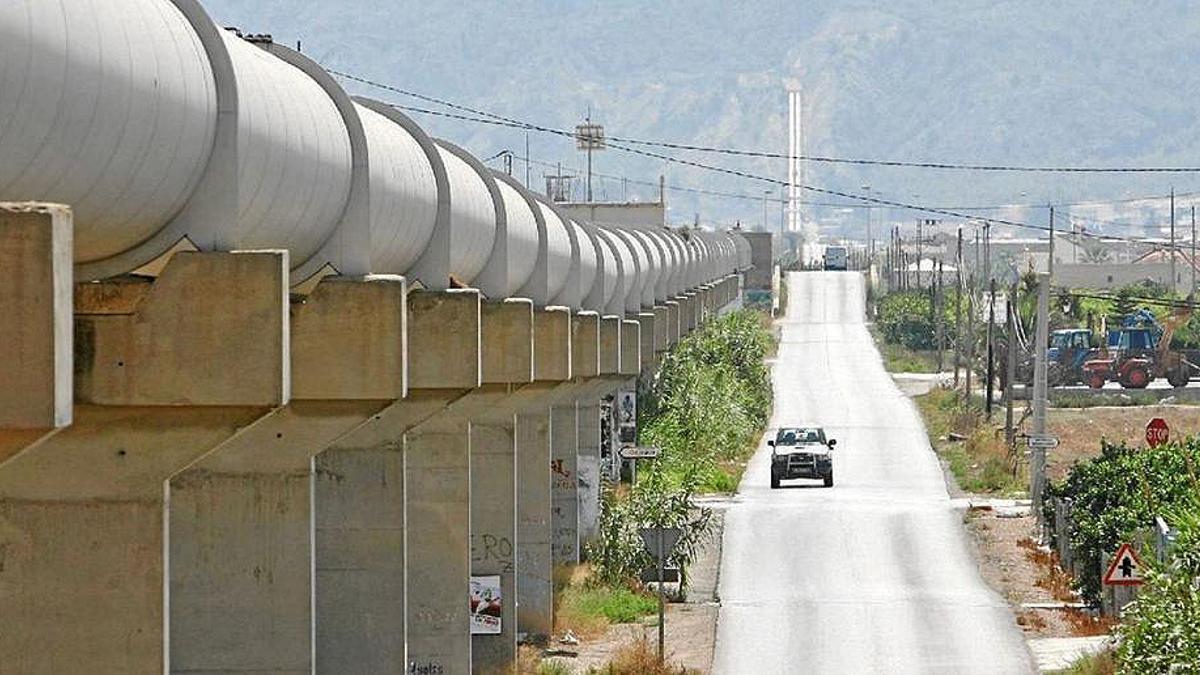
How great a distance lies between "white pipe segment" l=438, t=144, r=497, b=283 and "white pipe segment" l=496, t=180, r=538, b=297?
4.16 ft

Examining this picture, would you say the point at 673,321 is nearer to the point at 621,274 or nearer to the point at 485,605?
the point at 621,274

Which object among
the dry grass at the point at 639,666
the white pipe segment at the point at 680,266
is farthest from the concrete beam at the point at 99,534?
the white pipe segment at the point at 680,266

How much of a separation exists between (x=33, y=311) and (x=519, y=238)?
59.8 feet

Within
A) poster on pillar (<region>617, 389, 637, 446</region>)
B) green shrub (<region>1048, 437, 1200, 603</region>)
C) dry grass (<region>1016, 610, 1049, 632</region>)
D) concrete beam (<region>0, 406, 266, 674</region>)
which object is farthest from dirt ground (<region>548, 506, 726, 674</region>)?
concrete beam (<region>0, 406, 266, 674</region>)

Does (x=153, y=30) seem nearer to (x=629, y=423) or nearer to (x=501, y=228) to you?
(x=501, y=228)

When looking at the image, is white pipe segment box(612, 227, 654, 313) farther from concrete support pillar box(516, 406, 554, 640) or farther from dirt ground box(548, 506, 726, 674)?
concrete support pillar box(516, 406, 554, 640)

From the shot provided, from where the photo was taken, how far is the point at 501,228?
26.0 m

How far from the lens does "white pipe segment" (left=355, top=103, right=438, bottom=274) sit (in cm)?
1889

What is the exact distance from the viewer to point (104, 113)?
35.4 ft

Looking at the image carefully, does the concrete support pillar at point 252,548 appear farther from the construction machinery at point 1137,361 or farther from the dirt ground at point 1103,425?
the construction machinery at point 1137,361

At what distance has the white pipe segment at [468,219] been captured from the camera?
23078 mm

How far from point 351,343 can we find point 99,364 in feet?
14.8

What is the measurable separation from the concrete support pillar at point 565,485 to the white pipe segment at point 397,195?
19.9 metres

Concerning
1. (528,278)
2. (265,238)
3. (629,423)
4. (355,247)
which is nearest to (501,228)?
(528,278)
